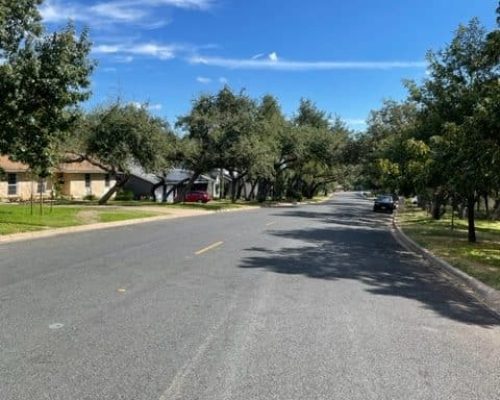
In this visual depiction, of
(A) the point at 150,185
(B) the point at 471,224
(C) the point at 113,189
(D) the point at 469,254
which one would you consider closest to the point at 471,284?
(D) the point at 469,254

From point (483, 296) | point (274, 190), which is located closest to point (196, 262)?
point (483, 296)

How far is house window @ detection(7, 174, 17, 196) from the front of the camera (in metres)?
42.6

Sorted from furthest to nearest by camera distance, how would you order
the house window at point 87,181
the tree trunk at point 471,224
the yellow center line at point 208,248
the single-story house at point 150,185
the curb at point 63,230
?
1. the single-story house at point 150,185
2. the house window at point 87,181
3. the tree trunk at point 471,224
4. the curb at point 63,230
5. the yellow center line at point 208,248

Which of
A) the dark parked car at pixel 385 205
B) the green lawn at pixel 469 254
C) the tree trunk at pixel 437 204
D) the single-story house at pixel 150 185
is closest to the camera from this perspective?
the green lawn at pixel 469 254

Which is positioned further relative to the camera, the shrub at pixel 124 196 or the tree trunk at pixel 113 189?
the shrub at pixel 124 196

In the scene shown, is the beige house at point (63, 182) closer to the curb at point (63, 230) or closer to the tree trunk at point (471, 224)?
the curb at point (63, 230)

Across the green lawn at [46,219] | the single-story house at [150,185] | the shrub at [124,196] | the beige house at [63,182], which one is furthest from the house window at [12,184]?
the green lawn at [46,219]

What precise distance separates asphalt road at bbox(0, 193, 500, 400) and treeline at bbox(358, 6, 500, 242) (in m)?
4.23

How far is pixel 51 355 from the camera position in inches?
219

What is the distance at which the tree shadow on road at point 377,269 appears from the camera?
8.82 m

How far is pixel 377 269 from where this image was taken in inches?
500

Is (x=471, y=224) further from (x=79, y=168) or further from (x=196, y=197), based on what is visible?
(x=79, y=168)

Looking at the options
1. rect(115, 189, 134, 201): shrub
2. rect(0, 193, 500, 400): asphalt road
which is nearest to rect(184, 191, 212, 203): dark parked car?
rect(115, 189, 134, 201): shrub

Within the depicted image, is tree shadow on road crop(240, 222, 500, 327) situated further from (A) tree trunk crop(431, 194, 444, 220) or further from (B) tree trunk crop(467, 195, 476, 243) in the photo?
(A) tree trunk crop(431, 194, 444, 220)
